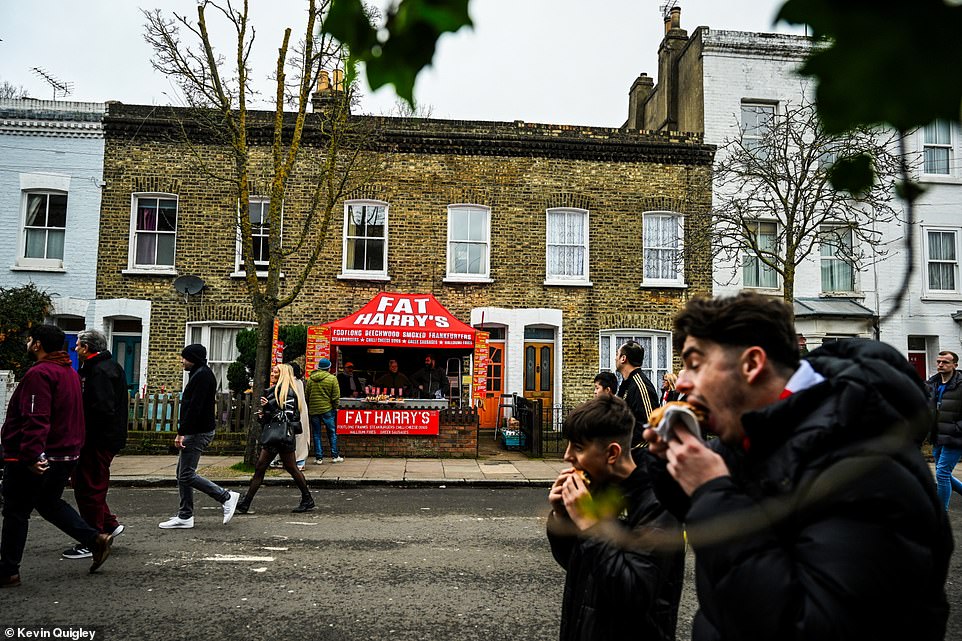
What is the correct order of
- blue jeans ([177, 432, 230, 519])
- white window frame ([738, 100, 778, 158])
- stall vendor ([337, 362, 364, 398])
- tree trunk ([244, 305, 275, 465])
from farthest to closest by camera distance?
white window frame ([738, 100, 778, 158]) < stall vendor ([337, 362, 364, 398]) < tree trunk ([244, 305, 275, 465]) < blue jeans ([177, 432, 230, 519])

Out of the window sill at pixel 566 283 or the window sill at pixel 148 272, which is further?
the window sill at pixel 566 283

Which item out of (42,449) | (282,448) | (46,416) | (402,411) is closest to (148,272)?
(402,411)

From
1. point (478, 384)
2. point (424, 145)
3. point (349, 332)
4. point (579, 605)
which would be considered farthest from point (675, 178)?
point (579, 605)

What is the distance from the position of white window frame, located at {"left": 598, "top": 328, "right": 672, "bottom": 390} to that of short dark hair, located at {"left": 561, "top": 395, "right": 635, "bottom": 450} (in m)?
14.7

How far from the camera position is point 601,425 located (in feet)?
8.30

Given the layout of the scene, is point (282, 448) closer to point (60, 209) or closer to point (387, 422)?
point (387, 422)

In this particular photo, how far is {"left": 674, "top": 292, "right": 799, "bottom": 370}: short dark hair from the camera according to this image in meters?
1.72

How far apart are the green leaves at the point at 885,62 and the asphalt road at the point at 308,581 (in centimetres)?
417

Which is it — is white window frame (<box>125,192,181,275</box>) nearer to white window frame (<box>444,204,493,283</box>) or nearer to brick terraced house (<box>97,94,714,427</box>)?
brick terraced house (<box>97,94,714,427</box>)

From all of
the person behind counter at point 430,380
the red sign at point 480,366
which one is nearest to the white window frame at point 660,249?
the red sign at point 480,366

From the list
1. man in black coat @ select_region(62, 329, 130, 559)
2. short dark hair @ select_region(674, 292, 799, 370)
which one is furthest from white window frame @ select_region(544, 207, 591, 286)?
short dark hair @ select_region(674, 292, 799, 370)

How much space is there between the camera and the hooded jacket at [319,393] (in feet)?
41.0

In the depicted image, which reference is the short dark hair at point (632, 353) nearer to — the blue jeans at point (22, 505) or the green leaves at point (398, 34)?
the blue jeans at point (22, 505)

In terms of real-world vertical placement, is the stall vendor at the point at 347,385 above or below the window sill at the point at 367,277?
Answer: below
